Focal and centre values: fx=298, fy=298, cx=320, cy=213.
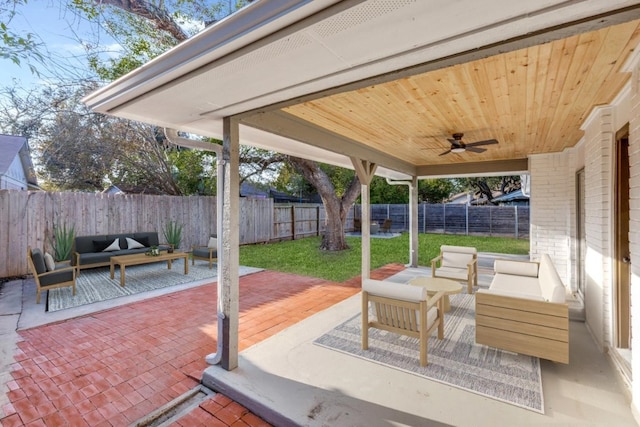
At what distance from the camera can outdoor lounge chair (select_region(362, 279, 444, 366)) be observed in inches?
118

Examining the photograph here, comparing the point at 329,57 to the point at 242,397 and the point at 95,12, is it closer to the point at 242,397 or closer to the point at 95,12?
the point at 242,397

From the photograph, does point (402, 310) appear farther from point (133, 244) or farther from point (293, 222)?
point (293, 222)

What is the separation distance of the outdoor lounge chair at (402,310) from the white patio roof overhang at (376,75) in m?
1.46

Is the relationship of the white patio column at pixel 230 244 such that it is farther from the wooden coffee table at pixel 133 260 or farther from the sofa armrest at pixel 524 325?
the wooden coffee table at pixel 133 260

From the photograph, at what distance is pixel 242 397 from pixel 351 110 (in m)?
3.05

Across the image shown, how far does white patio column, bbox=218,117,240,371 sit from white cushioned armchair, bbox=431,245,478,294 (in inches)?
150

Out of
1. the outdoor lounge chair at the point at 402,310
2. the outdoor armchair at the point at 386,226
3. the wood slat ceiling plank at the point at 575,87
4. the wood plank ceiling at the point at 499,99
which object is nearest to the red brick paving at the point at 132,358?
the outdoor lounge chair at the point at 402,310

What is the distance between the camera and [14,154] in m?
9.66

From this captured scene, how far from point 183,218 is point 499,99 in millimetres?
9457

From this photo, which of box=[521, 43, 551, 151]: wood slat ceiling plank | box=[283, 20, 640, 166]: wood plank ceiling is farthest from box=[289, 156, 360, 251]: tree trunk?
box=[521, 43, 551, 151]: wood slat ceiling plank

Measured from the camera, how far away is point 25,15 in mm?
3598

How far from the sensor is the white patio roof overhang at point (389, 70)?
1.39 metres

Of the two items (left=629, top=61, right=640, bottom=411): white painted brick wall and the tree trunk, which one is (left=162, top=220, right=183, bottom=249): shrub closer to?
the tree trunk

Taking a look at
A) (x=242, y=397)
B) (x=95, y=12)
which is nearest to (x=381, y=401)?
(x=242, y=397)
